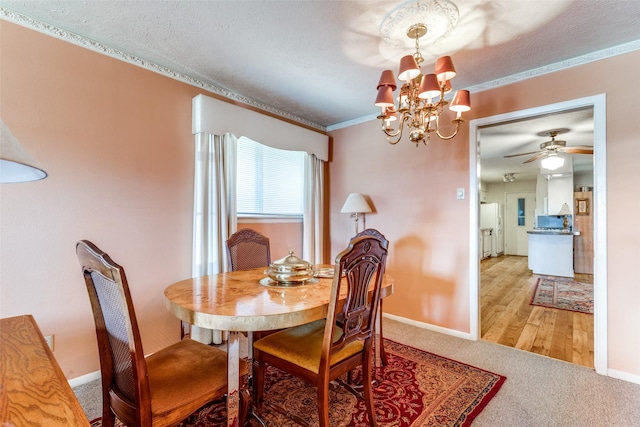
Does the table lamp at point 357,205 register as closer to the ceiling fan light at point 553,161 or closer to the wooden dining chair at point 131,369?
the wooden dining chair at point 131,369

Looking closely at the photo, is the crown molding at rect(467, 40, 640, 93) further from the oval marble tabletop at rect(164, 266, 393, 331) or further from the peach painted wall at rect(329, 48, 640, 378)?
the oval marble tabletop at rect(164, 266, 393, 331)

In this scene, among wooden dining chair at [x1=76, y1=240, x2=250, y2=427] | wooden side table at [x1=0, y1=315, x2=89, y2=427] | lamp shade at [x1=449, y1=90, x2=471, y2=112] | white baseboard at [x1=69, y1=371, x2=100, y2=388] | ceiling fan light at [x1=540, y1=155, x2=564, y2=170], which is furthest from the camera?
ceiling fan light at [x1=540, y1=155, x2=564, y2=170]

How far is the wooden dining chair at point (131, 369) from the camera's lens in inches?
41.9

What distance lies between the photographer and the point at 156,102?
2436mm

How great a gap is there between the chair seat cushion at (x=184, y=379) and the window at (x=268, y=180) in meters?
1.77

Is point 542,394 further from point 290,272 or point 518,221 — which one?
point 518,221

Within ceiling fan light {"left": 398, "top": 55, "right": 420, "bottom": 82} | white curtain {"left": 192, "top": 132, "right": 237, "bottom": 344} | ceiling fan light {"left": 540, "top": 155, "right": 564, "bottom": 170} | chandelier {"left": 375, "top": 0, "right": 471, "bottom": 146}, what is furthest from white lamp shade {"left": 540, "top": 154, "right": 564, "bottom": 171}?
white curtain {"left": 192, "top": 132, "right": 237, "bottom": 344}

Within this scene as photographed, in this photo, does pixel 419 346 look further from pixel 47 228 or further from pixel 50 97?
pixel 50 97

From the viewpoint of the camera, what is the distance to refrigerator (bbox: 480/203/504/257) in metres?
8.61

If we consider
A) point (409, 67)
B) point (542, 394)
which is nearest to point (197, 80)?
point (409, 67)

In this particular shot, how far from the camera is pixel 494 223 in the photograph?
8805 millimetres

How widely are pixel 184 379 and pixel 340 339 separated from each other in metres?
0.73

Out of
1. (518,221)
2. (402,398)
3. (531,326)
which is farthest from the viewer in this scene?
(518,221)

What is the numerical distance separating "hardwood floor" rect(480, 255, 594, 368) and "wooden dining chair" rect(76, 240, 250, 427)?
2.68m
